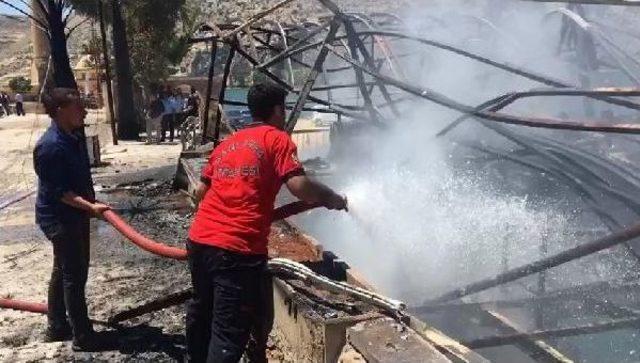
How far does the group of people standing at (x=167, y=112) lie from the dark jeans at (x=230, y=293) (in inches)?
593

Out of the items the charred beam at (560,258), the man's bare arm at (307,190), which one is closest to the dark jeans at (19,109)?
the charred beam at (560,258)

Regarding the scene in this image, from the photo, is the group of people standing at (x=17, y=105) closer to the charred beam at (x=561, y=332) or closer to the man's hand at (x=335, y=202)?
the charred beam at (x=561, y=332)

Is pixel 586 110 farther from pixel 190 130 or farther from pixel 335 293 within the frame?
pixel 190 130

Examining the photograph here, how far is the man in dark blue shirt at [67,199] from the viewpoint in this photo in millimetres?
4137

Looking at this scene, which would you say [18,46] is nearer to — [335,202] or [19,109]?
[19,109]

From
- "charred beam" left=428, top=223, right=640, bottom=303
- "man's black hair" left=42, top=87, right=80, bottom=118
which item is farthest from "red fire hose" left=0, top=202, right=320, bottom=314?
"charred beam" left=428, top=223, right=640, bottom=303

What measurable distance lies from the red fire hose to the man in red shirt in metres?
0.34

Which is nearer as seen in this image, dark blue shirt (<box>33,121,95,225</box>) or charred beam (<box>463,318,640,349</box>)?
dark blue shirt (<box>33,121,95,225</box>)

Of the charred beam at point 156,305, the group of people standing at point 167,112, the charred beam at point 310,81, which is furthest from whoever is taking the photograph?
the group of people standing at point 167,112

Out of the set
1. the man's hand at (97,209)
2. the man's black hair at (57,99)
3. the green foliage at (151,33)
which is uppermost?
the green foliage at (151,33)

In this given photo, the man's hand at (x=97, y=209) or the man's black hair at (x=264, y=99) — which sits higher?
the man's black hair at (x=264, y=99)

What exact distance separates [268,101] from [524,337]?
10.3ft

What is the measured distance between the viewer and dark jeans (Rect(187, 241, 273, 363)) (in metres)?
3.02

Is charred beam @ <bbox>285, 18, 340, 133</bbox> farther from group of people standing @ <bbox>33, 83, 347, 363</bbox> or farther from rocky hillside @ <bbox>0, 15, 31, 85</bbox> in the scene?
rocky hillside @ <bbox>0, 15, 31, 85</bbox>
